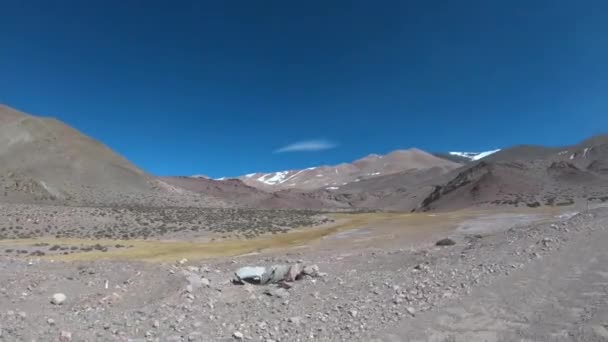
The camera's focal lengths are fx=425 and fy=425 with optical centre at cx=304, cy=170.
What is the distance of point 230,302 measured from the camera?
1092 centimetres

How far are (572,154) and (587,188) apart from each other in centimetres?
7859

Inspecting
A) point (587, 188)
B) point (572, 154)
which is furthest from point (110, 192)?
point (572, 154)

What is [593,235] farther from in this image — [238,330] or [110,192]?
[110,192]

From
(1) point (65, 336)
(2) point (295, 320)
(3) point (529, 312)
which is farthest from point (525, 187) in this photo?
(1) point (65, 336)

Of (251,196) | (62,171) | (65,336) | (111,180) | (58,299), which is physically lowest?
(65,336)

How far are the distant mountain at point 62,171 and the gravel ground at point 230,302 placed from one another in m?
67.4

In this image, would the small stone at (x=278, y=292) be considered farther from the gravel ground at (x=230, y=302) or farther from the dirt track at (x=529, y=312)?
the dirt track at (x=529, y=312)

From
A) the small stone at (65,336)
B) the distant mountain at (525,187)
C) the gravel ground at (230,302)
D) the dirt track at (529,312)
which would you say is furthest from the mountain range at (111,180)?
the dirt track at (529,312)

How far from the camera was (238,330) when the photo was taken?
8.73 meters

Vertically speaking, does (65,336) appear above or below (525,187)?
below

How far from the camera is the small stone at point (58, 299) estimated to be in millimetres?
10492

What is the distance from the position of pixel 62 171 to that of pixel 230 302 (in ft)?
290

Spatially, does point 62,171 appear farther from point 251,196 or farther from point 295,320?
point 295,320

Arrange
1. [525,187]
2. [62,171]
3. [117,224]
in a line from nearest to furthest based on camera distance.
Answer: [117,224] < [62,171] < [525,187]
